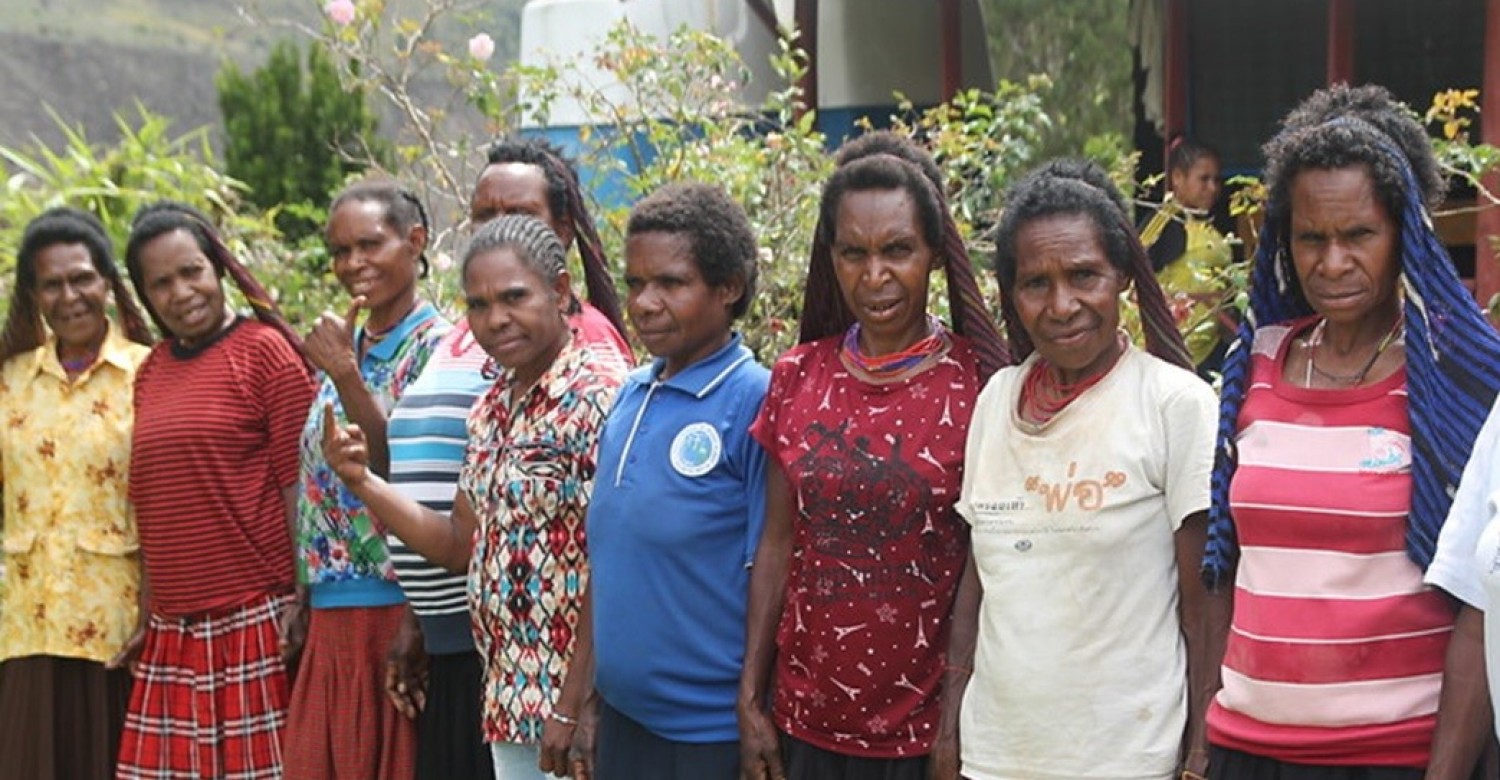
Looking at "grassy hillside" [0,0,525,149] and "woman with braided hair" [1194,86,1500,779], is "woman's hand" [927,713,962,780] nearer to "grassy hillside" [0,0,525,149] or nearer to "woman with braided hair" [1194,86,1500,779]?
"woman with braided hair" [1194,86,1500,779]

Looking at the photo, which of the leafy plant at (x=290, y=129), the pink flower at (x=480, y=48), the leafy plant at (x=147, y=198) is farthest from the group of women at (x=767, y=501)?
the leafy plant at (x=290, y=129)

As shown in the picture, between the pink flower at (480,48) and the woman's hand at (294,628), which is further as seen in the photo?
the pink flower at (480,48)

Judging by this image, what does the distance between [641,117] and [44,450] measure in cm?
241

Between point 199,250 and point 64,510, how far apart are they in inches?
33.0

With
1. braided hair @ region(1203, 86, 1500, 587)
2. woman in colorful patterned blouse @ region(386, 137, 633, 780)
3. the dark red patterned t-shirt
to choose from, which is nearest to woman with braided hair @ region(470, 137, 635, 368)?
woman in colorful patterned blouse @ region(386, 137, 633, 780)

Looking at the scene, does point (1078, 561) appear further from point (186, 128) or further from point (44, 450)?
point (186, 128)

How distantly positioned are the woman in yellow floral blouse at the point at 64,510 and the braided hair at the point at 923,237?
97.8 inches

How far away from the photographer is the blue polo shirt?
394cm

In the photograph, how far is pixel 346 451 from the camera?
4402 mm

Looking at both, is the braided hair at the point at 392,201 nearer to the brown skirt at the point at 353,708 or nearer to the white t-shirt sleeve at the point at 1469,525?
the brown skirt at the point at 353,708

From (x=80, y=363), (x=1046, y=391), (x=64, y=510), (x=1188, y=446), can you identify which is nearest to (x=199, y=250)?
(x=80, y=363)

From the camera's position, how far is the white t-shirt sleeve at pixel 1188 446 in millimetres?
3291

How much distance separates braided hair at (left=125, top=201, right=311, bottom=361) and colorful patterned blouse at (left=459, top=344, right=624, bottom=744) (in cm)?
140

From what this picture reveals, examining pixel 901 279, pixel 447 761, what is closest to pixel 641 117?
pixel 447 761
